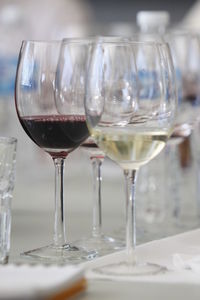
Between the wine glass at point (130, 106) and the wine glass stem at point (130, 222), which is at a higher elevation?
the wine glass at point (130, 106)

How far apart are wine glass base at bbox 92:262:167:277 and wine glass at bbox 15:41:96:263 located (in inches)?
4.8

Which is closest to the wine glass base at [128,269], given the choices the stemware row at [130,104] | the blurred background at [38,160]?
the stemware row at [130,104]

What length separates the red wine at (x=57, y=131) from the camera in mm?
943

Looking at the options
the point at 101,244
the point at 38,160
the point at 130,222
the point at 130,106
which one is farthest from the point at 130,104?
the point at 38,160

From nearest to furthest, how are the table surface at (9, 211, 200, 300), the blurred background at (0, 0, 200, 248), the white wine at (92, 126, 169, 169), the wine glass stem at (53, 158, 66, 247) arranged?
the table surface at (9, 211, 200, 300) < the white wine at (92, 126, 169, 169) < the wine glass stem at (53, 158, 66, 247) < the blurred background at (0, 0, 200, 248)

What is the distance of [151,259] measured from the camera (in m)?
0.85

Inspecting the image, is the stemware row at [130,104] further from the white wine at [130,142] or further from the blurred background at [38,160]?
the blurred background at [38,160]

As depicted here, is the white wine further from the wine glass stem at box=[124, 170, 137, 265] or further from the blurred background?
the blurred background

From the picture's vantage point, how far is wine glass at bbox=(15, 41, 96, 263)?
922 mm

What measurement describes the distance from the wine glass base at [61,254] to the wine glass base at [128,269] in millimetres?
95

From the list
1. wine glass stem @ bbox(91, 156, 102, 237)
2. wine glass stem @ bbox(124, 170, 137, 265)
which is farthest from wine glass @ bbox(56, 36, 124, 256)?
wine glass stem @ bbox(124, 170, 137, 265)

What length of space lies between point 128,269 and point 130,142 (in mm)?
111

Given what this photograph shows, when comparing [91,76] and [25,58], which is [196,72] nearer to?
[25,58]

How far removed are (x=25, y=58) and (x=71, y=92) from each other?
6 cm
